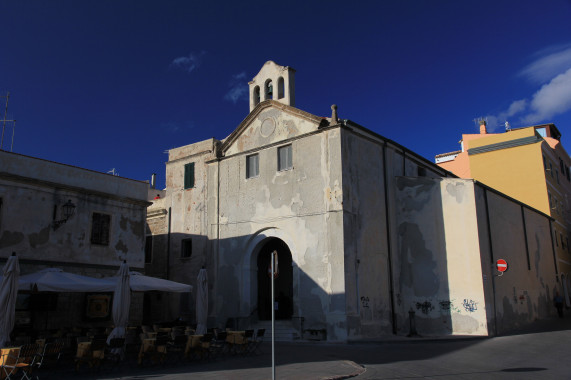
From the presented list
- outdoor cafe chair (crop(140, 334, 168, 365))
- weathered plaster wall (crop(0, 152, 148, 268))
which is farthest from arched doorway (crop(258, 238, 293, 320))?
outdoor cafe chair (crop(140, 334, 168, 365))

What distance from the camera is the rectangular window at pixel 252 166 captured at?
75.4 feet

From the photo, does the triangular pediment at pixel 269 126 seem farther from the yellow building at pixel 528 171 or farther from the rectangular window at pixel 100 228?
the yellow building at pixel 528 171

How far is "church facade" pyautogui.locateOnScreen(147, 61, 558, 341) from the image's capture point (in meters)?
19.3

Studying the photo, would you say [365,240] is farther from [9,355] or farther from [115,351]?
[9,355]

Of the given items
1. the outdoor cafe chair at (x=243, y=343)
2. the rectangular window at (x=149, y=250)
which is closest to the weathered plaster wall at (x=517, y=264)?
the outdoor cafe chair at (x=243, y=343)

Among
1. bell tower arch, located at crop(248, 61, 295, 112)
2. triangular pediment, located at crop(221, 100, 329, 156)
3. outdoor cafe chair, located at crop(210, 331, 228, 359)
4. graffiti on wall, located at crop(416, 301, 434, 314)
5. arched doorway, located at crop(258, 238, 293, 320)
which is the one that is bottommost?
outdoor cafe chair, located at crop(210, 331, 228, 359)

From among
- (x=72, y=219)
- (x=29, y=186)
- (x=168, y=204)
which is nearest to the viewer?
(x=29, y=186)

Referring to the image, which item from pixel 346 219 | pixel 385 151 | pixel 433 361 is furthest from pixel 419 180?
pixel 433 361

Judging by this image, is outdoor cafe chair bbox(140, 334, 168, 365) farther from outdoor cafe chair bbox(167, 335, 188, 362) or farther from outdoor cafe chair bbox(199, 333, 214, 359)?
outdoor cafe chair bbox(199, 333, 214, 359)

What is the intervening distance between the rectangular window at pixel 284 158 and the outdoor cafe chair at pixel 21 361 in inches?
520

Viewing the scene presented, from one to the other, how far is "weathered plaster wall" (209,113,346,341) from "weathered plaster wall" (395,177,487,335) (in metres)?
4.08

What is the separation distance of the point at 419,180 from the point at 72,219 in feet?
50.4

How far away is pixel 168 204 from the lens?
27062 mm

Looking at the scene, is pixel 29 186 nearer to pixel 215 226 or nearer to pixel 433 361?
pixel 215 226
